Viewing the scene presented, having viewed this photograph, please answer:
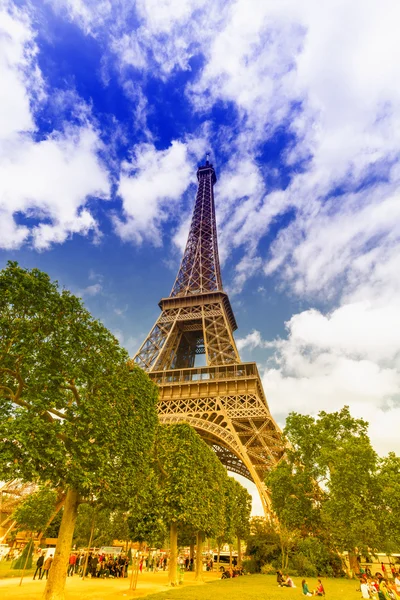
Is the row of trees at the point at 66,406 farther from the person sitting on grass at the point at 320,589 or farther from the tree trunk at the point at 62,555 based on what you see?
the person sitting on grass at the point at 320,589

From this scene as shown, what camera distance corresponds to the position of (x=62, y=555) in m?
11.6

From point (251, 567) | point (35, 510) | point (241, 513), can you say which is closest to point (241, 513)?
point (241, 513)

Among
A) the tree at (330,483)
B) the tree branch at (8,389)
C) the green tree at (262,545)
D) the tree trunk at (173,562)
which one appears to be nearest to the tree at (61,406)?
the tree branch at (8,389)

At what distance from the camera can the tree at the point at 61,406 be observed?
11.4 m

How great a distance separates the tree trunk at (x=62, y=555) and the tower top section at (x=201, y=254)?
4090 centimetres

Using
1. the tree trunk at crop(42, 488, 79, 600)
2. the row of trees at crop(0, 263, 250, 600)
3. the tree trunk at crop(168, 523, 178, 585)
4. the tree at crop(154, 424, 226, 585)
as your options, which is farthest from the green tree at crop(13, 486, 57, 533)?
the tree trunk at crop(42, 488, 79, 600)

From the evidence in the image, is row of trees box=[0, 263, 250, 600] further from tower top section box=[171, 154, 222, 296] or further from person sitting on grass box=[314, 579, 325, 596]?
tower top section box=[171, 154, 222, 296]

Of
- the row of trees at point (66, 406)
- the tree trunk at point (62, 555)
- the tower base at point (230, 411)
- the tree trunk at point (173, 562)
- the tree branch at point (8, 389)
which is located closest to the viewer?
the tree trunk at point (62, 555)

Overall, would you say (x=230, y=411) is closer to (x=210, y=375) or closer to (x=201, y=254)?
(x=210, y=375)

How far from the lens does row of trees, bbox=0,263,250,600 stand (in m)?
11.5

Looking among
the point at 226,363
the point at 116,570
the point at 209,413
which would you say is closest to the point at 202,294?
the point at 226,363

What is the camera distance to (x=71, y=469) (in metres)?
11.9

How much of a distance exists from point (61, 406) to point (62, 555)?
15.3 ft

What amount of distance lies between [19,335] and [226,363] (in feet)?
103
